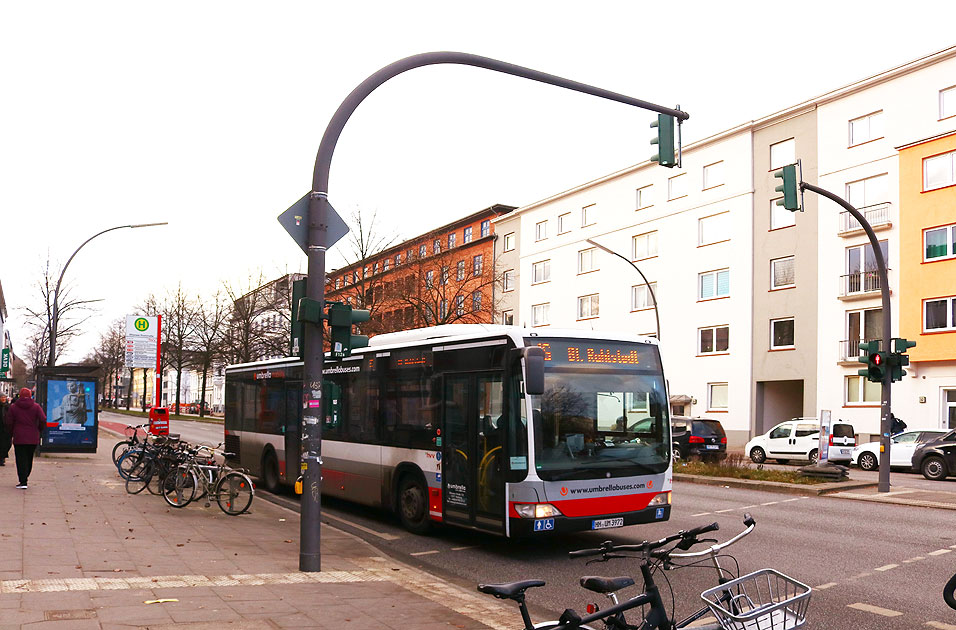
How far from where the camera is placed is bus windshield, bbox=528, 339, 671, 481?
10.1 meters

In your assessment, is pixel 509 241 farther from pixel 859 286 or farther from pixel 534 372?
pixel 534 372

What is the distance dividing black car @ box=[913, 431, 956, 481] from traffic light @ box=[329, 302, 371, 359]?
61.8 feet

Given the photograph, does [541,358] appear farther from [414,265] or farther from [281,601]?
[414,265]

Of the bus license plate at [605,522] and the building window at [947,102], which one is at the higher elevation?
the building window at [947,102]

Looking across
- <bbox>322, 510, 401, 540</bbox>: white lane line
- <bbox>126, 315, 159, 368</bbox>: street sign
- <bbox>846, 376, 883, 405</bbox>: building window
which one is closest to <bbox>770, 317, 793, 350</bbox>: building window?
<bbox>846, 376, 883, 405</bbox>: building window

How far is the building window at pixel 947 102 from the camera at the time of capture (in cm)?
3341

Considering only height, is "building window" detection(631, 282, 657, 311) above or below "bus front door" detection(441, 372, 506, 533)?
above

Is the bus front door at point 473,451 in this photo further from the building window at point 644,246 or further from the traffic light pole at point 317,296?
the building window at point 644,246

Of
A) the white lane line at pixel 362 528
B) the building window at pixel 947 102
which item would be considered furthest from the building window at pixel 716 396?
the white lane line at pixel 362 528

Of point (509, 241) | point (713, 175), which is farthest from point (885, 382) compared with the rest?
point (509, 241)

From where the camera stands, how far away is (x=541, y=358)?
378 inches

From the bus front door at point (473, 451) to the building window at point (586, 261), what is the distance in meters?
41.4

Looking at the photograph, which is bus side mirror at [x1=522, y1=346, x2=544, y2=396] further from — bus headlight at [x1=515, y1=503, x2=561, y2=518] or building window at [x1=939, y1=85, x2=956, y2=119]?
building window at [x1=939, y1=85, x2=956, y2=119]

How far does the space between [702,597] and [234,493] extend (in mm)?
10847
